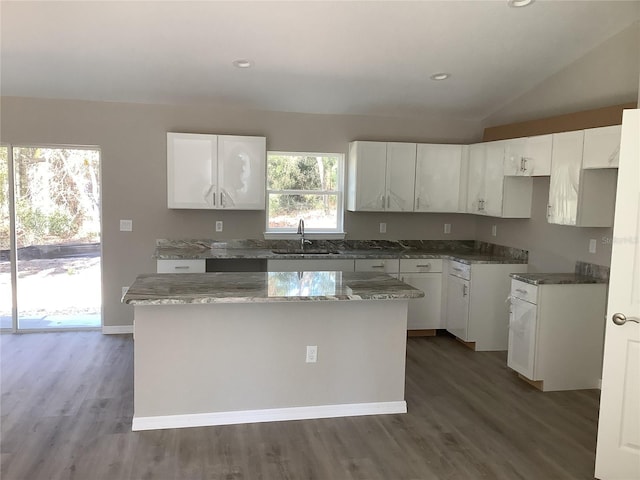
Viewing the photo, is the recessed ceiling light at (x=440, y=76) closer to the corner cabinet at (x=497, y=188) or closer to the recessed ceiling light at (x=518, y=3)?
the corner cabinet at (x=497, y=188)

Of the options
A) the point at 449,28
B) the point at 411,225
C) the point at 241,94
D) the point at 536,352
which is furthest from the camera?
the point at 411,225

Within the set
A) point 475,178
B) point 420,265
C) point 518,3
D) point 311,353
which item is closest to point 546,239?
point 475,178

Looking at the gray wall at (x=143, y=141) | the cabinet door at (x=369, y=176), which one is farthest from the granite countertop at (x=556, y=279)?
the gray wall at (x=143, y=141)

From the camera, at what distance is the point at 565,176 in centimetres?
402

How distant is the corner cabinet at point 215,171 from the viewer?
4.95m

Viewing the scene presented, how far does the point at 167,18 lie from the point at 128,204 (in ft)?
7.29

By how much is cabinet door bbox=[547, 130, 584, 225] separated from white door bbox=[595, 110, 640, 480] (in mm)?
1377

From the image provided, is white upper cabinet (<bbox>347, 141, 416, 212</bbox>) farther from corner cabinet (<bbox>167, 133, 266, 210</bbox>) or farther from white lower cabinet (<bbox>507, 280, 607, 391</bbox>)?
white lower cabinet (<bbox>507, 280, 607, 391</bbox>)

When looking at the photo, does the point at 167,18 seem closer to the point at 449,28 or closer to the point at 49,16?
the point at 49,16

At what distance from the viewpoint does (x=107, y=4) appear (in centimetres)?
336

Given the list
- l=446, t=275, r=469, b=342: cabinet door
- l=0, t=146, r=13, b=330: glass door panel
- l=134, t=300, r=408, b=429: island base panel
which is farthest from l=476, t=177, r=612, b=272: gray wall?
l=0, t=146, r=13, b=330: glass door panel

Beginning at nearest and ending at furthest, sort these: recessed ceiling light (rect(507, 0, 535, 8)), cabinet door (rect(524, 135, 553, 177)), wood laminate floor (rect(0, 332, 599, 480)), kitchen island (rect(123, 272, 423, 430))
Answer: wood laminate floor (rect(0, 332, 599, 480)), kitchen island (rect(123, 272, 423, 430)), recessed ceiling light (rect(507, 0, 535, 8)), cabinet door (rect(524, 135, 553, 177))

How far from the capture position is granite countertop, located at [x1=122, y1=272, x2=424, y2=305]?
9.75 feet

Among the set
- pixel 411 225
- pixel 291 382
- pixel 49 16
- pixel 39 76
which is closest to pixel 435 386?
pixel 291 382
